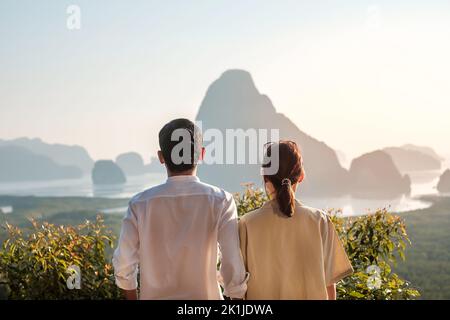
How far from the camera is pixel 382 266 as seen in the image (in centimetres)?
317

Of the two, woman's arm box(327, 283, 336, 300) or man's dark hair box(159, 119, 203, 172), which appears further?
woman's arm box(327, 283, 336, 300)

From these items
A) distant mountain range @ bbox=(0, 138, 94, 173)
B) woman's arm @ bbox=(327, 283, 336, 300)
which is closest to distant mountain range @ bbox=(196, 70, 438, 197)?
distant mountain range @ bbox=(0, 138, 94, 173)

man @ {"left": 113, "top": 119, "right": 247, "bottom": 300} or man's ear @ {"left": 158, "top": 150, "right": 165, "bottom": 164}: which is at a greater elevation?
man's ear @ {"left": 158, "top": 150, "right": 165, "bottom": 164}

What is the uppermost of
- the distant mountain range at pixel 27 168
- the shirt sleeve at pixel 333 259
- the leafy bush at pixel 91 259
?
the shirt sleeve at pixel 333 259

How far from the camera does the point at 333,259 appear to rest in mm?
2045

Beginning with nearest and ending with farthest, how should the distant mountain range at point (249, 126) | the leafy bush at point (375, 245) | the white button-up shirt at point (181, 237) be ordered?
1. the white button-up shirt at point (181, 237)
2. the leafy bush at point (375, 245)
3. the distant mountain range at point (249, 126)

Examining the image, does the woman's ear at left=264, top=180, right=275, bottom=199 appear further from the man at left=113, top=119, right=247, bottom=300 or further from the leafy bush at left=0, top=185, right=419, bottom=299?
the leafy bush at left=0, top=185, right=419, bottom=299

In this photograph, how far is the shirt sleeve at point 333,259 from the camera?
203cm

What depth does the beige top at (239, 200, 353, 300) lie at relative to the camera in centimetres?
194

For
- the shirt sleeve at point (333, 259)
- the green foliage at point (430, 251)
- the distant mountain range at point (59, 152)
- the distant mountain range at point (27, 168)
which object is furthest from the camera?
the distant mountain range at point (59, 152)

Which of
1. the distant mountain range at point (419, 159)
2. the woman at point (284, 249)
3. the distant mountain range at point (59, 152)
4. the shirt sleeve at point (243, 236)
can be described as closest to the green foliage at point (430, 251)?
the woman at point (284, 249)

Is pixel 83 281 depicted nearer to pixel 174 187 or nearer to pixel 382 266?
pixel 174 187

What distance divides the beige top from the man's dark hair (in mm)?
346

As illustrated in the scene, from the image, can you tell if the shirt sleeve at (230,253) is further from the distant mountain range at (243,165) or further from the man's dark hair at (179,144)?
the distant mountain range at (243,165)
